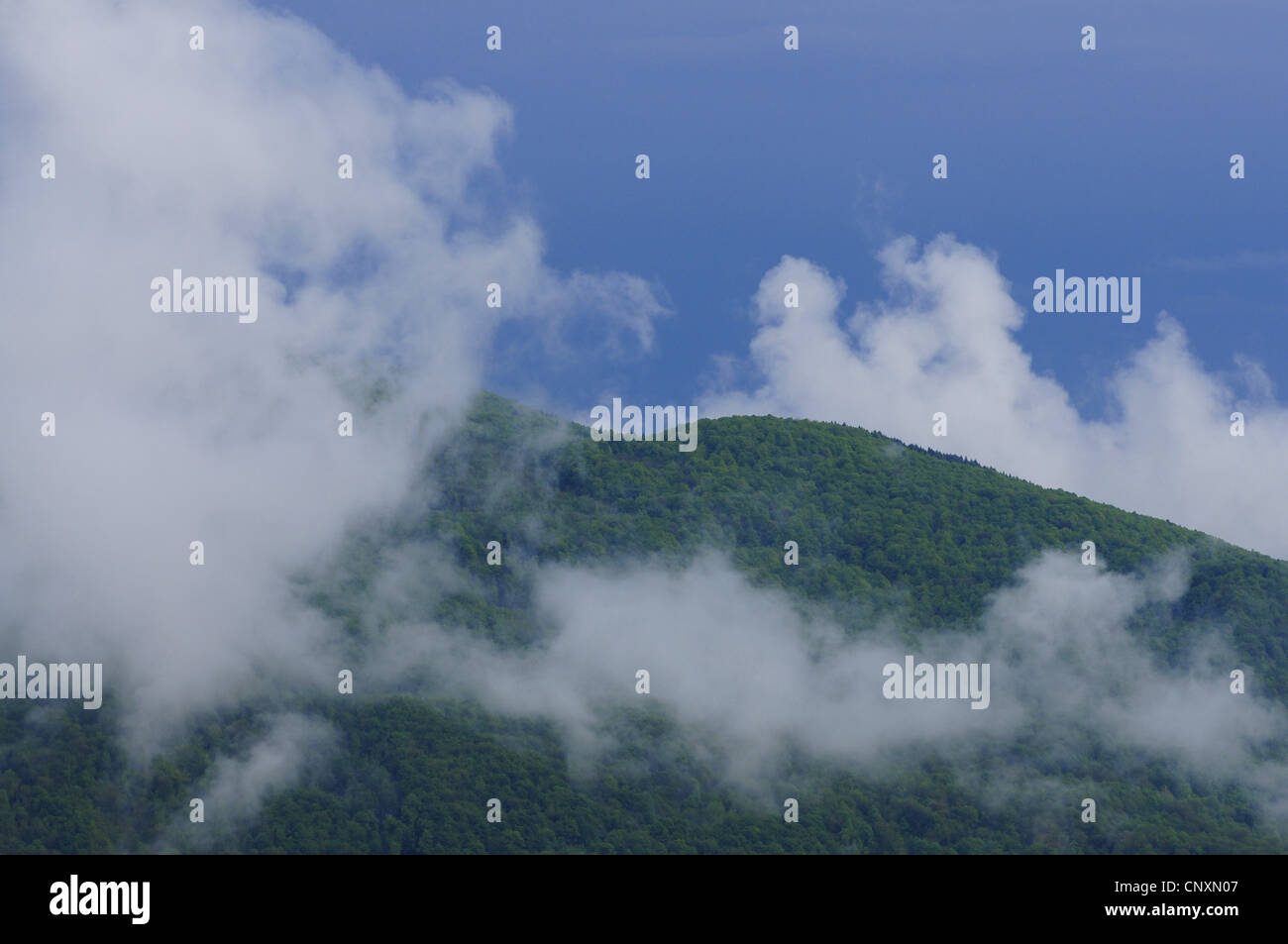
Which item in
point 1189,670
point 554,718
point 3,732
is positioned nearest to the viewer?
point 3,732

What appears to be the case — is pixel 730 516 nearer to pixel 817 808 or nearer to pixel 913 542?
pixel 913 542

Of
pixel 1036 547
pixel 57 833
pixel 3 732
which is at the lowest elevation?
pixel 57 833

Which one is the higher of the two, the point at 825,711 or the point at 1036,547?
the point at 1036,547
